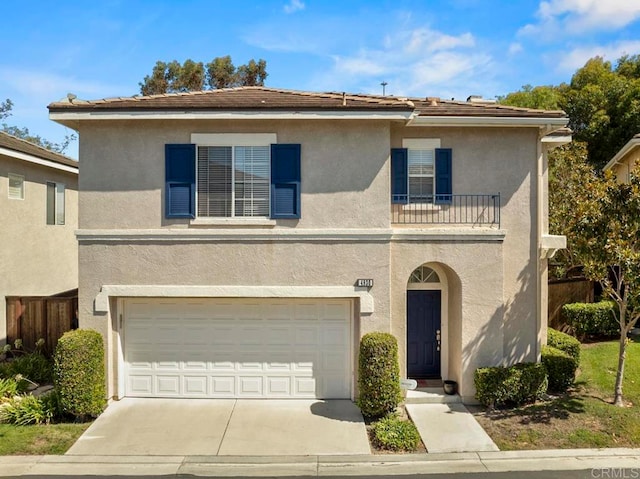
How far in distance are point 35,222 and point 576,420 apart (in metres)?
15.8

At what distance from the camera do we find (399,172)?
36.5ft

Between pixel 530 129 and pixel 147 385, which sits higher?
pixel 530 129

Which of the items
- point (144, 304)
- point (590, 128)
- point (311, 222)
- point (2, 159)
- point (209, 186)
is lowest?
point (144, 304)

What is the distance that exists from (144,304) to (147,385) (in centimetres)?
185

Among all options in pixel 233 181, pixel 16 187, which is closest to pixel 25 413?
pixel 233 181

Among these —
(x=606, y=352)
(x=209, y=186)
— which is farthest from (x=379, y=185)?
(x=606, y=352)

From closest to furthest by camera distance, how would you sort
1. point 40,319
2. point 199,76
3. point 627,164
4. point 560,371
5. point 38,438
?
point 38,438 → point 560,371 → point 40,319 → point 627,164 → point 199,76

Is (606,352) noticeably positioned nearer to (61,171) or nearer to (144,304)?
(144,304)

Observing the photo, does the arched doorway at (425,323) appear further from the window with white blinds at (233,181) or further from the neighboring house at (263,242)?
the window with white blinds at (233,181)

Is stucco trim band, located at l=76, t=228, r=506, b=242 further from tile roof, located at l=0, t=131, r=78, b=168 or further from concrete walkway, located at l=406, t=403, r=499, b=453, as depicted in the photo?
tile roof, located at l=0, t=131, r=78, b=168

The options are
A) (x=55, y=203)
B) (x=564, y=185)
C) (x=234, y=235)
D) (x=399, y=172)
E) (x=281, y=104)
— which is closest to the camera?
(x=281, y=104)

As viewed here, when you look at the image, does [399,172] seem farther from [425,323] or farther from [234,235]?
[234,235]

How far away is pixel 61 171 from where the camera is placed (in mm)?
Result: 16516

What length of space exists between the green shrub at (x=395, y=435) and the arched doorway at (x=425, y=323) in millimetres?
2389
